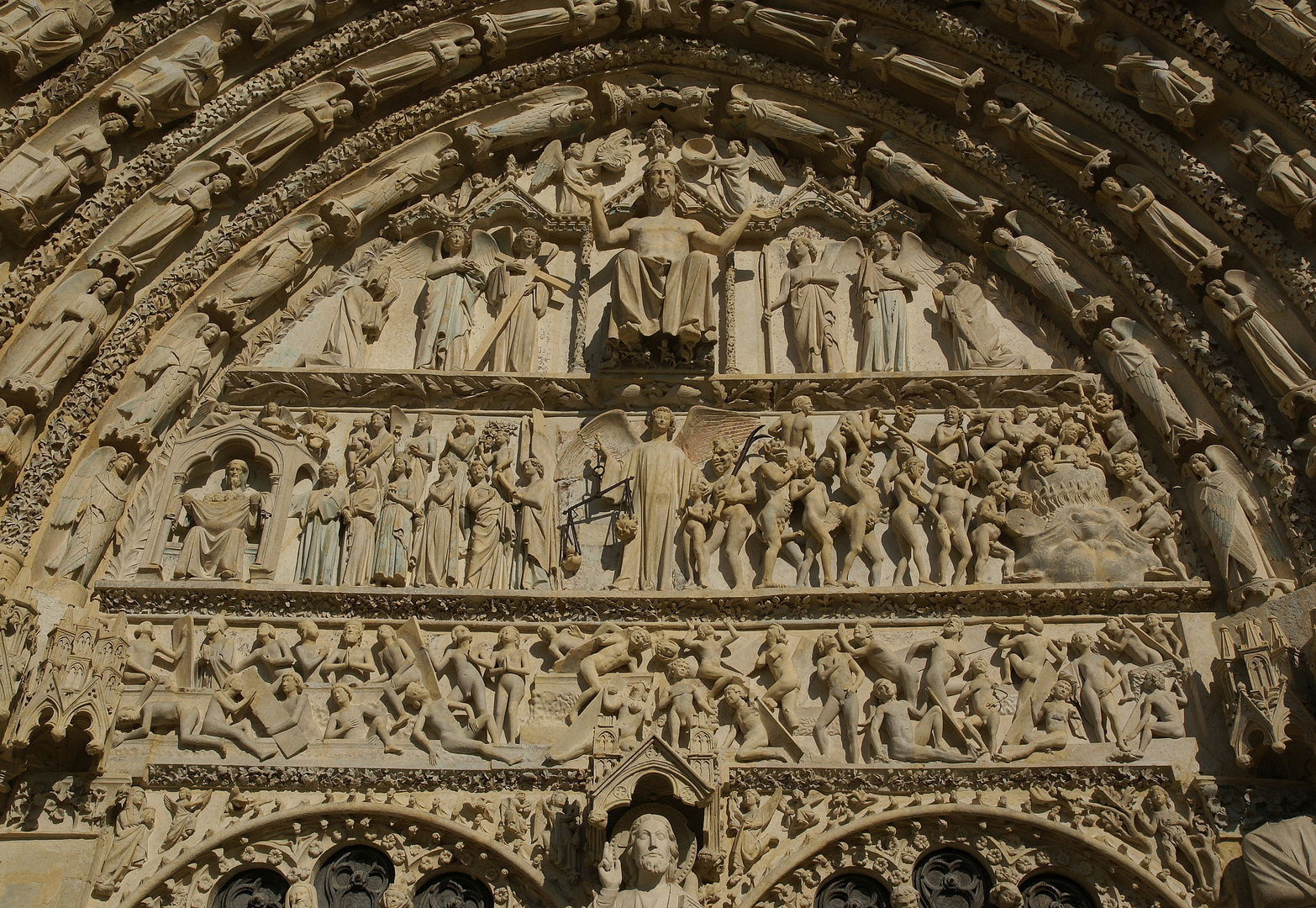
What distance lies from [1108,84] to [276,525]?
22.0 feet

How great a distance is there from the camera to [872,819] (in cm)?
830

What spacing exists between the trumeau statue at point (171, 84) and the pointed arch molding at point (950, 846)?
6.53m

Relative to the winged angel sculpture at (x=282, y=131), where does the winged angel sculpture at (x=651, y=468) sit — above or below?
below

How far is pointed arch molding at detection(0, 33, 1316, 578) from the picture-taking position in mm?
9023

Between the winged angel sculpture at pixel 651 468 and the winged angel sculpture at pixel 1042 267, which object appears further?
the winged angel sculpture at pixel 1042 267

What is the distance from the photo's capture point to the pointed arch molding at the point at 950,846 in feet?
26.7

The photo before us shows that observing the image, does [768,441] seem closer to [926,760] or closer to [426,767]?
[926,760]

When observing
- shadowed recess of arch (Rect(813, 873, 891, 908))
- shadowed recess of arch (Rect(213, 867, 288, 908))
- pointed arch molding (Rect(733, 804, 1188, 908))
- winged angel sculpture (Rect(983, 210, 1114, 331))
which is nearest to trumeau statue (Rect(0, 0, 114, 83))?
shadowed recess of arch (Rect(213, 867, 288, 908))

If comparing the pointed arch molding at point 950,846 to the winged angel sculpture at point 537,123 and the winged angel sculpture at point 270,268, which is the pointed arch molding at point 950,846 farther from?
the winged angel sculpture at point 537,123

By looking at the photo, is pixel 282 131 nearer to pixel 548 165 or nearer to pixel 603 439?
pixel 548 165

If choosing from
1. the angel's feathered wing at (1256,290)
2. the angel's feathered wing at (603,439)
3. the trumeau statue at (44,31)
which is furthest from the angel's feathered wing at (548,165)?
the angel's feathered wing at (1256,290)

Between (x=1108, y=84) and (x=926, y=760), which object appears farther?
(x=1108, y=84)

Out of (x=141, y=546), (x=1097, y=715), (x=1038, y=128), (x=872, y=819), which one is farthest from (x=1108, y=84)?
(x=141, y=546)

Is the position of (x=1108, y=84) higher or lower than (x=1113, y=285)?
higher
